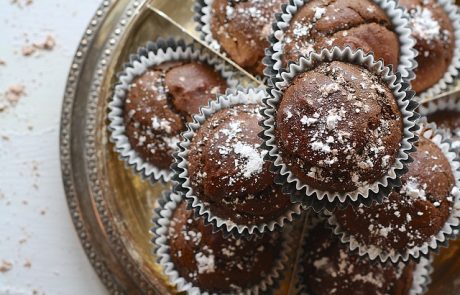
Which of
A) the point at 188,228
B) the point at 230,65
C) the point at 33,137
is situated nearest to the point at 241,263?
the point at 188,228

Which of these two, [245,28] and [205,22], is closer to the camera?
[245,28]

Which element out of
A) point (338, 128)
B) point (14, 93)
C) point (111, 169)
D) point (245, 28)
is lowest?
point (14, 93)

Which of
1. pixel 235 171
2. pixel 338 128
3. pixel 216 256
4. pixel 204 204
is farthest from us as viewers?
pixel 216 256

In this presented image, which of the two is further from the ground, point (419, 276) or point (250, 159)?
point (250, 159)

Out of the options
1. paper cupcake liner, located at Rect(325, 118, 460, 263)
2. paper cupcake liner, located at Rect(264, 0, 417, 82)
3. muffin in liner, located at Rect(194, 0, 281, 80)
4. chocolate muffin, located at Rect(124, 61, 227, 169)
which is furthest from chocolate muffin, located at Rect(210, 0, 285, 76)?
paper cupcake liner, located at Rect(325, 118, 460, 263)

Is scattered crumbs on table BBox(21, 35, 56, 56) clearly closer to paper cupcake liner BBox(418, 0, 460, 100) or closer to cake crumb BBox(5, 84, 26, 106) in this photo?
cake crumb BBox(5, 84, 26, 106)

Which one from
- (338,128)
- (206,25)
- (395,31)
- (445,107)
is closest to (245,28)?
(206,25)

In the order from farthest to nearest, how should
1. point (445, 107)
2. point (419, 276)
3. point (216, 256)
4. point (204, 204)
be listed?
1. point (445, 107)
2. point (419, 276)
3. point (216, 256)
4. point (204, 204)

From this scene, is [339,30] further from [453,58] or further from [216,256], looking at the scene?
[216,256]
